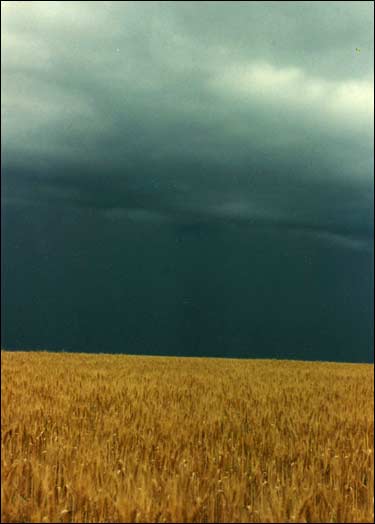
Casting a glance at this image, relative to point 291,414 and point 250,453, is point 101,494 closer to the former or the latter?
point 250,453

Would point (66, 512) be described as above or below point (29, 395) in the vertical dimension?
below

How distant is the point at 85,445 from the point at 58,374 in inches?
233

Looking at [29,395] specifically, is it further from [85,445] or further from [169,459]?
[169,459]

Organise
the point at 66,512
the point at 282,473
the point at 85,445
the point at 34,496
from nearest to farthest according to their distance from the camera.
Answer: the point at 66,512 < the point at 34,496 < the point at 282,473 < the point at 85,445

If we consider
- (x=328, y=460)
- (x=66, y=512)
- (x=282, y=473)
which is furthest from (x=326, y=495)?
(x=66, y=512)

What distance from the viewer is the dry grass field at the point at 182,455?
10.6 feet

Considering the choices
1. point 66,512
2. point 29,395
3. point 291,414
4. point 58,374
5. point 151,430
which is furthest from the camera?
point 58,374

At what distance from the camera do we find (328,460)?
4.38 meters

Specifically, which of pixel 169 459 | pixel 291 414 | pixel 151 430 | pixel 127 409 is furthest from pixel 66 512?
pixel 291 414

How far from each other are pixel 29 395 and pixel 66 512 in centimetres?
436

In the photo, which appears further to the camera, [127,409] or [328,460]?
[127,409]

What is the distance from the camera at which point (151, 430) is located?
17.3 feet

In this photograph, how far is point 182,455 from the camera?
431 centimetres

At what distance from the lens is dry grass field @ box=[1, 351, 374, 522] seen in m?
3.24
